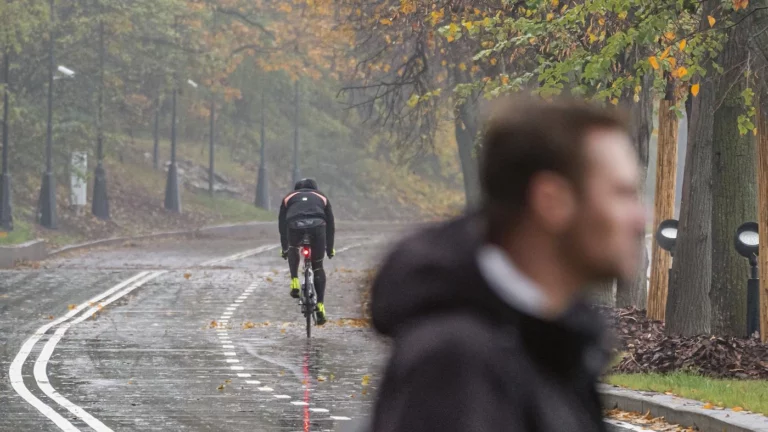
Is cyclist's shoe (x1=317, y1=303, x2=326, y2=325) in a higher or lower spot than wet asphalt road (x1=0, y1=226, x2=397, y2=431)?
higher

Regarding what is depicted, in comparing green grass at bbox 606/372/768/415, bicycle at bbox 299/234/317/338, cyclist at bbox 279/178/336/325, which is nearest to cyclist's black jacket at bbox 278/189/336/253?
cyclist at bbox 279/178/336/325

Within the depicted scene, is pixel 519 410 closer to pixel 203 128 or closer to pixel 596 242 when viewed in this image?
pixel 596 242

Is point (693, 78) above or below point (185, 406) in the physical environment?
above

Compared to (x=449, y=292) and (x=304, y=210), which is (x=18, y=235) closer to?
(x=304, y=210)

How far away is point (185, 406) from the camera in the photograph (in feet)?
41.9

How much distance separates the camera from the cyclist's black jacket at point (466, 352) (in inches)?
94.5

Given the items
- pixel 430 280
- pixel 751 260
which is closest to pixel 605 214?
pixel 430 280

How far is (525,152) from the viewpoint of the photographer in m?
2.61

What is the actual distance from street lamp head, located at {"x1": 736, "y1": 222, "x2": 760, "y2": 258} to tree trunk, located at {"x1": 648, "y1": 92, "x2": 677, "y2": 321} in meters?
3.24

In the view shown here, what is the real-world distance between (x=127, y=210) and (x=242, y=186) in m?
15.5

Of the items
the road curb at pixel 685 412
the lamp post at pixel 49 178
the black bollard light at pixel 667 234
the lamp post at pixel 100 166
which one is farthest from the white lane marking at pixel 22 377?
the lamp post at pixel 100 166

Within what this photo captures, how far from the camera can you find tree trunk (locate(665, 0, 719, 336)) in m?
15.2

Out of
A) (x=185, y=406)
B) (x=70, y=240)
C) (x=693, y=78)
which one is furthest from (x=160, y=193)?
(x=185, y=406)

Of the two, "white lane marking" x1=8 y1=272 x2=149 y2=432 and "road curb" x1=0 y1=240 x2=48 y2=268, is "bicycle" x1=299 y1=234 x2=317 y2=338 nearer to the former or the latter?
"white lane marking" x1=8 y1=272 x2=149 y2=432
